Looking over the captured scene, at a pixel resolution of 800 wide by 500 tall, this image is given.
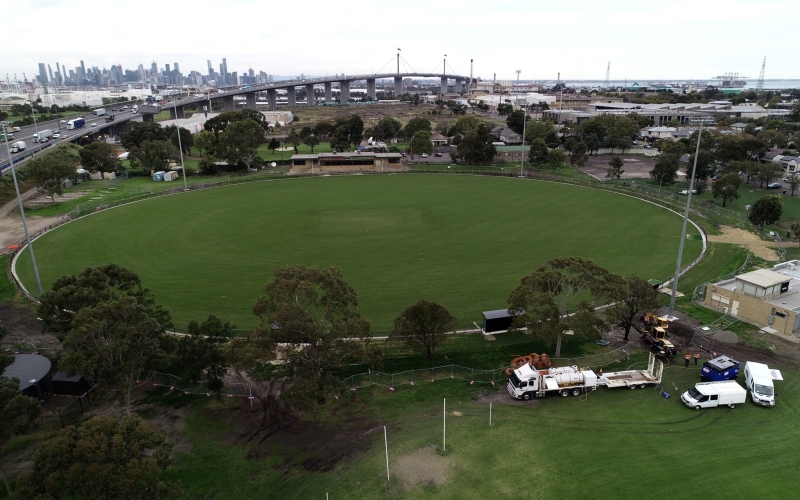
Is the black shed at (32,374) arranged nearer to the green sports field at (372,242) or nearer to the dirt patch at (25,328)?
the dirt patch at (25,328)

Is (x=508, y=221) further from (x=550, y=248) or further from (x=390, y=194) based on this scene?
(x=390, y=194)

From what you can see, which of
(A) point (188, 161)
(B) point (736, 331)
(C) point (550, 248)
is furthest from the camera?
(A) point (188, 161)

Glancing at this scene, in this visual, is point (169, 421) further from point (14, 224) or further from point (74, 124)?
point (74, 124)

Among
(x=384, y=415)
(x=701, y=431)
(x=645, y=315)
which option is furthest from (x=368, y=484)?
(x=645, y=315)

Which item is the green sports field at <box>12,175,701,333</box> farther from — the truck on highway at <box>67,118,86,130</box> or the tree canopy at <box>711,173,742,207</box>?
the truck on highway at <box>67,118,86,130</box>

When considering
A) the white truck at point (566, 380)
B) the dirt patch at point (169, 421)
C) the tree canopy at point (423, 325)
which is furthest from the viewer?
the tree canopy at point (423, 325)

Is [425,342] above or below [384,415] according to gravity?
above

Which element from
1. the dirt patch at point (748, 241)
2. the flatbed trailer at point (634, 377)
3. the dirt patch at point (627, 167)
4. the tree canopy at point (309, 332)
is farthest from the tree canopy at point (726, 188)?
the tree canopy at point (309, 332)
